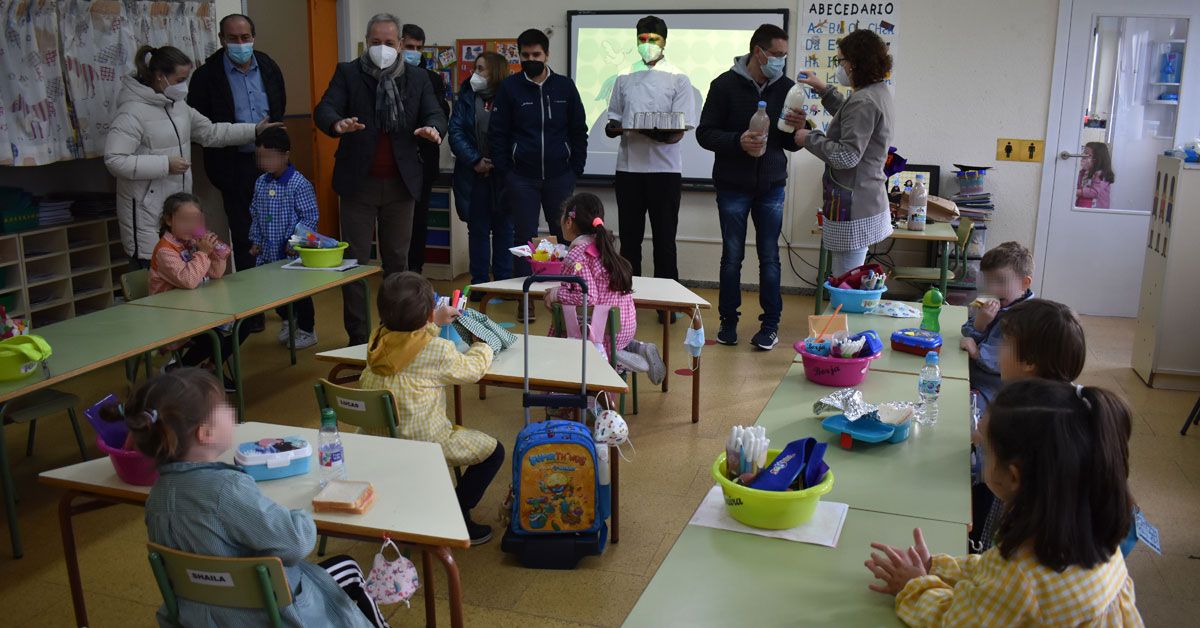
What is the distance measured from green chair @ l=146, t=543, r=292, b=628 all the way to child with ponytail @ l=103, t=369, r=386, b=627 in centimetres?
3

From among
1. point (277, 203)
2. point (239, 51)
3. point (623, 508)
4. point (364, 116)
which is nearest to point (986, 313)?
point (623, 508)

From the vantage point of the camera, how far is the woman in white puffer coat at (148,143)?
519 cm

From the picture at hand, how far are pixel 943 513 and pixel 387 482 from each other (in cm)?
135

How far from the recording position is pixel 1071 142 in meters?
6.70

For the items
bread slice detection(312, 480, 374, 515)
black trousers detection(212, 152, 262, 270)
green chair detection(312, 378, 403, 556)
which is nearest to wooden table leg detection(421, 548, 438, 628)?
green chair detection(312, 378, 403, 556)

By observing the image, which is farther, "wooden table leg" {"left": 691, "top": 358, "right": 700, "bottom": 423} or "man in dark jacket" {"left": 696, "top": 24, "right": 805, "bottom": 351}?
"man in dark jacket" {"left": 696, "top": 24, "right": 805, "bottom": 351}

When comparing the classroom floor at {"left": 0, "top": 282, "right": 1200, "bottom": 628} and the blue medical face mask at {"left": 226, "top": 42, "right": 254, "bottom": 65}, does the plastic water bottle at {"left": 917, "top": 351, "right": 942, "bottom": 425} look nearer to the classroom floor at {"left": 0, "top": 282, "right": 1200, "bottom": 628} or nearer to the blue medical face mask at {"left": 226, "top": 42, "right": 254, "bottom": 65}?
the classroom floor at {"left": 0, "top": 282, "right": 1200, "bottom": 628}

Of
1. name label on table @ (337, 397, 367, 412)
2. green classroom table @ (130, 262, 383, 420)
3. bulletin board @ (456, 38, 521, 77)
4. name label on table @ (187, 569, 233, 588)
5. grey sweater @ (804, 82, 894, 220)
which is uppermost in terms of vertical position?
bulletin board @ (456, 38, 521, 77)

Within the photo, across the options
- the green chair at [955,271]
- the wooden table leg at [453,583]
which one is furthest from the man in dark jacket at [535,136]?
the wooden table leg at [453,583]

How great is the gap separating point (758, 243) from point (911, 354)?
2.47 m

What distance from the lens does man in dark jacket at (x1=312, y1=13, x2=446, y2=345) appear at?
541 cm

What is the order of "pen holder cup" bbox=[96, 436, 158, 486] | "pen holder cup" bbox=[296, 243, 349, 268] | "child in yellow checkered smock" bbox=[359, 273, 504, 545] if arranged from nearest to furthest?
1. "pen holder cup" bbox=[96, 436, 158, 486]
2. "child in yellow checkered smock" bbox=[359, 273, 504, 545]
3. "pen holder cup" bbox=[296, 243, 349, 268]

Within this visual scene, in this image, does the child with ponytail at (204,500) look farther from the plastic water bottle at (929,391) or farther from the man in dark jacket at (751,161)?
the man in dark jacket at (751,161)

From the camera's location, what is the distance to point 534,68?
237 inches
